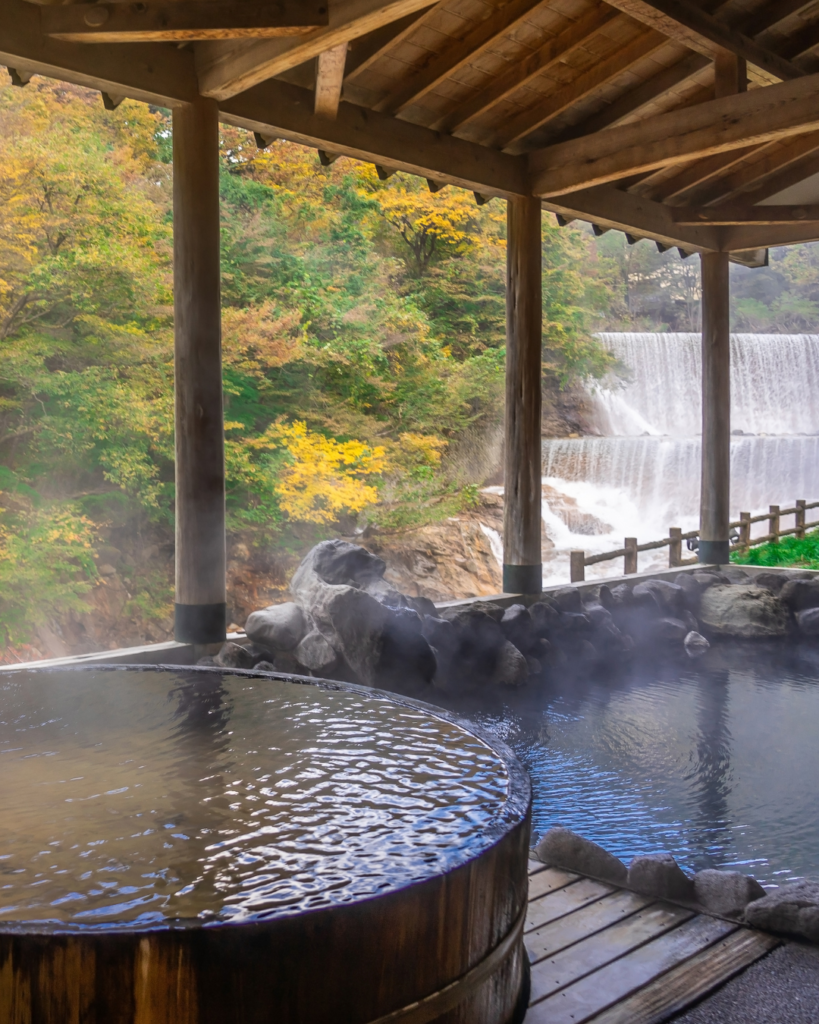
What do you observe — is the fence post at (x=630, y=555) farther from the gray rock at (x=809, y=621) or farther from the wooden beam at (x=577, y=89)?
the wooden beam at (x=577, y=89)

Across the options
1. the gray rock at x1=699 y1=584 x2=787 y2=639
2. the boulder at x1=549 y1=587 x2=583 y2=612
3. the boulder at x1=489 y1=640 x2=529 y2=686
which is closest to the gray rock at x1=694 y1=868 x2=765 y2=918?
the boulder at x1=489 y1=640 x2=529 y2=686

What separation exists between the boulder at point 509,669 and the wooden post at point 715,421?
3.01 meters

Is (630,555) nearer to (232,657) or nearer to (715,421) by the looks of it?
(715,421)

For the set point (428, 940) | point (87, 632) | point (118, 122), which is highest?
point (118, 122)

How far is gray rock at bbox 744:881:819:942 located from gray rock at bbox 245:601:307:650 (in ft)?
8.78

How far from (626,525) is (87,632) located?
9.07 metres

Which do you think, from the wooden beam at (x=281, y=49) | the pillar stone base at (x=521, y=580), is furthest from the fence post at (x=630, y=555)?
the wooden beam at (x=281, y=49)

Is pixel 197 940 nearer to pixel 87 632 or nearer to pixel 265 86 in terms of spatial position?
pixel 265 86

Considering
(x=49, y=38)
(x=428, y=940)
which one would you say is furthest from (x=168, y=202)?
(x=428, y=940)

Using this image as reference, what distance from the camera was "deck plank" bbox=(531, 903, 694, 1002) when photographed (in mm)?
1716

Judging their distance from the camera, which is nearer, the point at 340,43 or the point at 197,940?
the point at 197,940

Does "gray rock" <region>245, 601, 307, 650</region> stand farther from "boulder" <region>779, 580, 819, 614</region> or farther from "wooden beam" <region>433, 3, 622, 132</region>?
"boulder" <region>779, 580, 819, 614</region>

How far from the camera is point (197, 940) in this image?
1.11m

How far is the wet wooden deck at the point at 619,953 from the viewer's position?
1.63 metres
